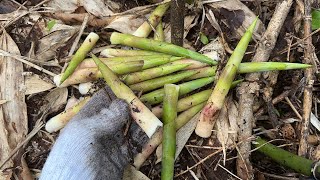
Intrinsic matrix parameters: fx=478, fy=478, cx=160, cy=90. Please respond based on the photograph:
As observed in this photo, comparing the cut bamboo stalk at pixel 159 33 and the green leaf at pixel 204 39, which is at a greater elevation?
the cut bamboo stalk at pixel 159 33

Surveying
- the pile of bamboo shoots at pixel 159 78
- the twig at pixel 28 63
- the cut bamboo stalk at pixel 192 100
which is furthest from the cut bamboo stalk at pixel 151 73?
the twig at pixel 28 63

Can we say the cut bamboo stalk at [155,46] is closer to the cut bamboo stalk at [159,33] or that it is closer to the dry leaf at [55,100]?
the cut bamboo stalk at [159,33]

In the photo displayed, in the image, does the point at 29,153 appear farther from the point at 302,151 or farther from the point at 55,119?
the point at 302,151

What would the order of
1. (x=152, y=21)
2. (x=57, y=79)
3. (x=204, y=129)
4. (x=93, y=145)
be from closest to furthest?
(x=93, y=145) → (x=204, y=129) → (x=57, y=79) → (x=152, y=21)

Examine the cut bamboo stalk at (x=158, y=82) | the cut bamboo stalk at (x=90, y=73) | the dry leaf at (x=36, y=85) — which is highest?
the dry leaf at (x=36, y=85)

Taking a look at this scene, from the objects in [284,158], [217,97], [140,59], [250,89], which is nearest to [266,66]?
[250,89]

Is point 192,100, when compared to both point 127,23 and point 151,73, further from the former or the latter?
point 127,23

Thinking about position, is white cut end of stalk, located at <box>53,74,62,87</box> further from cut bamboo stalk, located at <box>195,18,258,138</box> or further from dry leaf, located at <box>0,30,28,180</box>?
cut bamboo stalk, located at <box>195,18,258,138</box>
